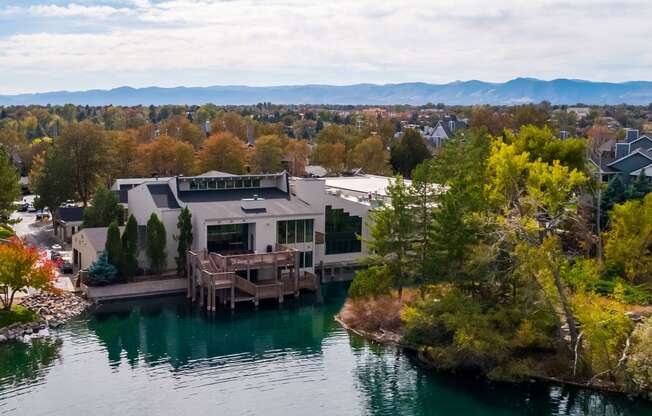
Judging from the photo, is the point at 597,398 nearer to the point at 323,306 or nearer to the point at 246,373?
the point at 246,373

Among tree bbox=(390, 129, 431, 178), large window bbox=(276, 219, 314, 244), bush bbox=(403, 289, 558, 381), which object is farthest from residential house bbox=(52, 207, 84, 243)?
tree bbox=(390, 129, 431, 178)

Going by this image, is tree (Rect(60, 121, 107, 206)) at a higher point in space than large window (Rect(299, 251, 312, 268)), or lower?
higher

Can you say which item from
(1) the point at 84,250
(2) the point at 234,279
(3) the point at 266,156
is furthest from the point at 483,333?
(3) the point at 266,156

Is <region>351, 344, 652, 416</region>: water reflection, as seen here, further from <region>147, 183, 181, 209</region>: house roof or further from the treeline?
<region>147, 183, 181, 209</region>: house roof

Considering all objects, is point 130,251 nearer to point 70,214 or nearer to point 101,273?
point 101,273

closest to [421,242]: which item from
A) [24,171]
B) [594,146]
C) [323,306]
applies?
[323,306]
